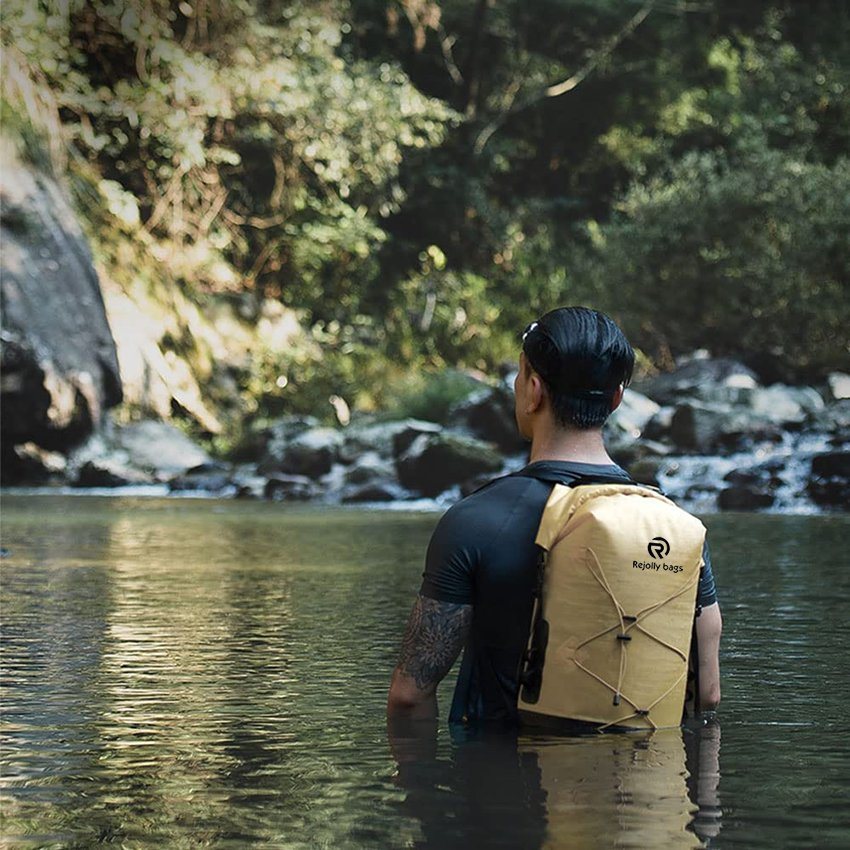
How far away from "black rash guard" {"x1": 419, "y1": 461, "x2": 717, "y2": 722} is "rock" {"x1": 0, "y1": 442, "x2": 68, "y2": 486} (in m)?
21.4

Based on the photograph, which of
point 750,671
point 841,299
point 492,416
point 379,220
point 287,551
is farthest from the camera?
point 379,220

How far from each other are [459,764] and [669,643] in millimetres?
705

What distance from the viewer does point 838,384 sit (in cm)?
2908

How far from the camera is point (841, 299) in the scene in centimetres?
2961

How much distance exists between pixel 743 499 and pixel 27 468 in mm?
10514

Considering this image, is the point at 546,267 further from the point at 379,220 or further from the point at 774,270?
the point at 774,270

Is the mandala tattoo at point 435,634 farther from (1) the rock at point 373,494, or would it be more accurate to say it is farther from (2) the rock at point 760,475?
(1) the rock at point 373,494

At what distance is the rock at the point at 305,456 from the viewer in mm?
24781

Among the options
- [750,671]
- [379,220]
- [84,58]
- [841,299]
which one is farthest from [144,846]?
[379,220]

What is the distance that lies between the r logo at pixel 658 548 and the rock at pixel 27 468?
2161 centimetres

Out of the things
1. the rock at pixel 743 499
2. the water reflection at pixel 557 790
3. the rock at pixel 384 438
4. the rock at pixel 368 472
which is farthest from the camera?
the rock at pixel 384 438

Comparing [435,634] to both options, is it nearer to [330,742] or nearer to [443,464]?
[330,742]

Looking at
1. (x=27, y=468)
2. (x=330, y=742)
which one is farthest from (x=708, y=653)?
(x=27, y=468)

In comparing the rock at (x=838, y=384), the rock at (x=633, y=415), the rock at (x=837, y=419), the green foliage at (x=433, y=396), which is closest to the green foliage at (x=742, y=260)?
the rock at (x=838, y=384)
